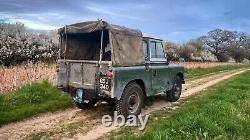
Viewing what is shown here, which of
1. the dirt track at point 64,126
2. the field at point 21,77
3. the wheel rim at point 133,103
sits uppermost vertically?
the field at point 21,77

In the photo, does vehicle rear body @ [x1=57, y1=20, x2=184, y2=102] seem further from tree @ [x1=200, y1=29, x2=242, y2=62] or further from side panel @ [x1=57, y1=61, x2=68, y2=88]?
tree @ [x1=200, y1=29, x2=242, y2=62]

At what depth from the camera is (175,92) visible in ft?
45.4

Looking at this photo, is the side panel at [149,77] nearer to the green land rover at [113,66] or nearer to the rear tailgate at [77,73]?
the green land rover at [113,66]

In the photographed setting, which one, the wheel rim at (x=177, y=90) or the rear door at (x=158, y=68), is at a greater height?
the rear door at (x=158, y=68)

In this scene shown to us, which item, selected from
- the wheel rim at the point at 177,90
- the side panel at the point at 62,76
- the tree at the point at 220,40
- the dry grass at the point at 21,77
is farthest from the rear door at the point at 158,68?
the tree at the point at 220,40

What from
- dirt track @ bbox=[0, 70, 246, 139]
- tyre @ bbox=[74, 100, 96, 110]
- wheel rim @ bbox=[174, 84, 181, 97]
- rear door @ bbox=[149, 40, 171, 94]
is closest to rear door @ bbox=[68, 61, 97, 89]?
dirt track @ bbox=[0, 70, 246, 139]

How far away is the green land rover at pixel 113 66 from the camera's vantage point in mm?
9703

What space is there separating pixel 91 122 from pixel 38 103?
260 cm

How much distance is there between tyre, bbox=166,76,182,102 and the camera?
44.6 ft

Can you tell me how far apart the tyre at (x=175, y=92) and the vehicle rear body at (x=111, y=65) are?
2.27ft

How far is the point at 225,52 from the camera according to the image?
100375 millimetres

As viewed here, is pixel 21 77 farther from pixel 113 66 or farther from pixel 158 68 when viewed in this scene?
pixel 113 66

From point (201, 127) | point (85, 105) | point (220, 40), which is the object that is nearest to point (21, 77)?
point (85, 105)

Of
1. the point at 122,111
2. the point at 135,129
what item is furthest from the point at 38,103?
the point at 135,129
